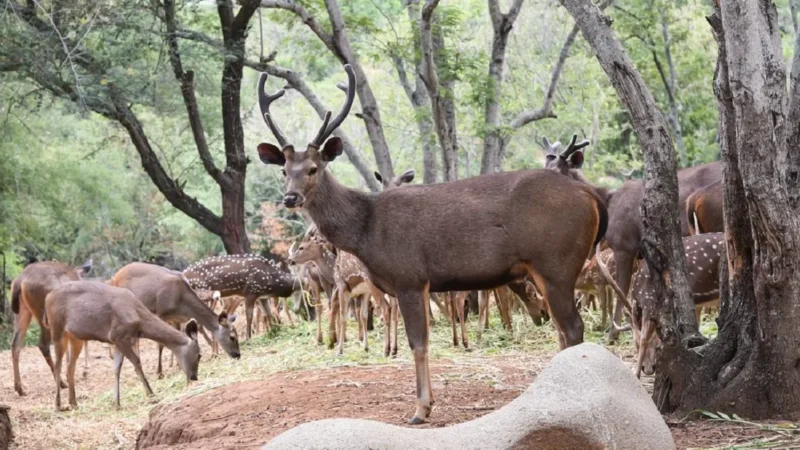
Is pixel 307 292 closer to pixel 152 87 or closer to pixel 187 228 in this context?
pixel 152 87

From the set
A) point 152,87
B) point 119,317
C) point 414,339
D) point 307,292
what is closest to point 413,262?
point 414,339

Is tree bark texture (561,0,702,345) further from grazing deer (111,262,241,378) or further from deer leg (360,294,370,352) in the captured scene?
grazing deer (111,262,241,378)

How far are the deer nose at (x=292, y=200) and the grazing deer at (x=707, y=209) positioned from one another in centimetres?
505

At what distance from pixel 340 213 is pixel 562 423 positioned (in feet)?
10.9

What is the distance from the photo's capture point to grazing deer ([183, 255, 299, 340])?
15.8 m

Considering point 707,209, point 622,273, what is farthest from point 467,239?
point 707,209

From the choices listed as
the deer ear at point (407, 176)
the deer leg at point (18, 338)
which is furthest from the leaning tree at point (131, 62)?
the deer ear at point (407, 176)

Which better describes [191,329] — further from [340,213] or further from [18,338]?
[340,213]

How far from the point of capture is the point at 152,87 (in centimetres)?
1708

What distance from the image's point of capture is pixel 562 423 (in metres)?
5.13

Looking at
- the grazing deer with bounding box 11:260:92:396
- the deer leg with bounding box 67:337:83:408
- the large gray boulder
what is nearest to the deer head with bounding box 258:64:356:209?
the large gray boulder

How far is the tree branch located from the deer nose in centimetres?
865

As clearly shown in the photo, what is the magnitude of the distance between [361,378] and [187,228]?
66.5 ft

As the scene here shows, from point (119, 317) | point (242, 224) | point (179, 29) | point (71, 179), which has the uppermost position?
point (179, 29)
